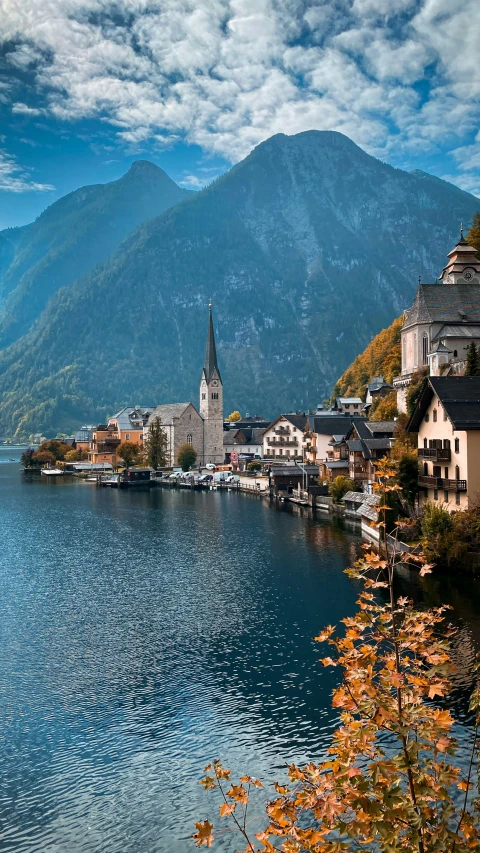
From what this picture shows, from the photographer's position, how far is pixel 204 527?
240ft

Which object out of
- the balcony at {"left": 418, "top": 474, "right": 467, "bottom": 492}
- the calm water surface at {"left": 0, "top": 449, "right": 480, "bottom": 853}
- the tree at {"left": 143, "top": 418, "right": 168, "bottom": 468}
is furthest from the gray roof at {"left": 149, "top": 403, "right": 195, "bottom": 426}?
the balcony at {"left": 418, "top": 474, "right": 467, "bottom": 492}

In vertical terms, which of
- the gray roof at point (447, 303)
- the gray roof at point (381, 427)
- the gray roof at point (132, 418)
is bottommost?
the gray roof at point (381, 427)

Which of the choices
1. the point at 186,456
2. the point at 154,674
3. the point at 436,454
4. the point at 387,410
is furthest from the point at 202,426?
the point at 154,674

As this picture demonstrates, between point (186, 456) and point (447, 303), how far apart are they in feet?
254

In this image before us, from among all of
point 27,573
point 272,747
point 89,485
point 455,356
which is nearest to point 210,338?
point 89,485

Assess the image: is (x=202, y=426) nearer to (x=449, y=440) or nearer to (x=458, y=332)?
(x=458, y=332)

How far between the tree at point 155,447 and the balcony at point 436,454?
103 meters

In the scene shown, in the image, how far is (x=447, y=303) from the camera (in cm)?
8219

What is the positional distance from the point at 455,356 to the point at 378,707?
74.5 metres

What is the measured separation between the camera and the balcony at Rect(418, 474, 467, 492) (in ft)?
149

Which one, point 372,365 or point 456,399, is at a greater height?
point 372,365

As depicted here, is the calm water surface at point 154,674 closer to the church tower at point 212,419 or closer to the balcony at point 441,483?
the balcony at point 441,483

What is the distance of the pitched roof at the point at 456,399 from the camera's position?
4525cm

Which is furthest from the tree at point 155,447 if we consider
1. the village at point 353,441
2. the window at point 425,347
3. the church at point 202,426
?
the window at point 425,347
